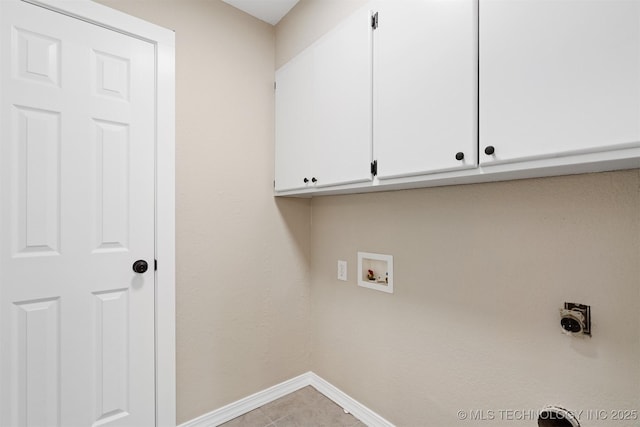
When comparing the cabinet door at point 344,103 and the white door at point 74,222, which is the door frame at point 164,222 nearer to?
the white door at point 74,222

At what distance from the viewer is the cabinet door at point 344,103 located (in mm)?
1330

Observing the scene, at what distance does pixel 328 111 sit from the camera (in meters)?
1.52

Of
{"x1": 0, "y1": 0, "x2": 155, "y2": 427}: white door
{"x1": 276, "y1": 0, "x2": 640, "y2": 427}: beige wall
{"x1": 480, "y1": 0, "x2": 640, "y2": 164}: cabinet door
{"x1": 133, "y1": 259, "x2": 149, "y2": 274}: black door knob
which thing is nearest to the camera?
{"x1": 480, "y1": 0, "x2": 640, "y2": 164}: cabinet door

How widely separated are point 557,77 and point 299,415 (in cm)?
200

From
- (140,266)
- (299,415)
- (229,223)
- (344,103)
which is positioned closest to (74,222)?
(140,266)

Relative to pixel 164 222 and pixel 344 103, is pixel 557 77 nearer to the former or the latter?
pixel 344 103

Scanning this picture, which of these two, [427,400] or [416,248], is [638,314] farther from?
[427,400]

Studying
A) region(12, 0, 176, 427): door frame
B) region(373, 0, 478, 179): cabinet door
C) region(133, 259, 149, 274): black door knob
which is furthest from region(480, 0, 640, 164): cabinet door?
region(133, 259, 149, 274): black door knob

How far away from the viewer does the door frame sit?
151 centimetres

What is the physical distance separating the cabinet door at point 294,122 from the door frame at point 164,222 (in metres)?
0.63

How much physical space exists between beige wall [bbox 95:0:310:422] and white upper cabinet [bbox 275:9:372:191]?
0.61 feet

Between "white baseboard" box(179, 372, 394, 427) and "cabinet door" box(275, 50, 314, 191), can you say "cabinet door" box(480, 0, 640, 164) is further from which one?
"white baseboard" box(179, 372, 394, 427)

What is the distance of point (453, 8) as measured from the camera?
101cm

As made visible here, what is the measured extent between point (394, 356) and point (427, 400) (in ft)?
0.78
